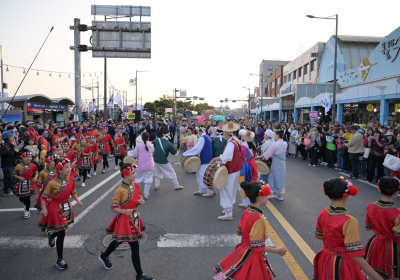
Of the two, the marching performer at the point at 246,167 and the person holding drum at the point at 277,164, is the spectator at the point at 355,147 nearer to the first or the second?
the person holding drum at the point at 277,164

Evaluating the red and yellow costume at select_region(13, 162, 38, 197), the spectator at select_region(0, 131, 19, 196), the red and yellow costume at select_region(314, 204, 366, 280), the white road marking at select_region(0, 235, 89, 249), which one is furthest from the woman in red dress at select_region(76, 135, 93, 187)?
the red and yellow costume at select_region(314, 204, 366, 280)

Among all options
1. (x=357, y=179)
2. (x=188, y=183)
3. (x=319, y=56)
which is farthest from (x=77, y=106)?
(x=319, y=56)

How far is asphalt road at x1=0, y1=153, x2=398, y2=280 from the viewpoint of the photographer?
12.2ft

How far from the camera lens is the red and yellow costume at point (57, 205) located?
3.89 meters

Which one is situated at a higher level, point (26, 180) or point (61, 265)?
point (26, 180)

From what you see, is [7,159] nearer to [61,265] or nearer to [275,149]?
[61,265]

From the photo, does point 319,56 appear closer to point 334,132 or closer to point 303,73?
point 303,73

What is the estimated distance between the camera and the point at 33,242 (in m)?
4.61

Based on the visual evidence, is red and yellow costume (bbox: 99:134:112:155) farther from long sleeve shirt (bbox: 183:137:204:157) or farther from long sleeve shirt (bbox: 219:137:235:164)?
long sleeve shirt (bbox: 219:137:235:164)

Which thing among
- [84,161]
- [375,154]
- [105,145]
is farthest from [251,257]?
[105,145]

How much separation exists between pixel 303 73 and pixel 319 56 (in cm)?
639

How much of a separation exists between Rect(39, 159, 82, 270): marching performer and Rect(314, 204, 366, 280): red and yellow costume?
3281 millimetres

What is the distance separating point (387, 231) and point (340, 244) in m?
0.93

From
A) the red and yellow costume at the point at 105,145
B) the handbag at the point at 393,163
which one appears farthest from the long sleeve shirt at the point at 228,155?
the red and yellow costume at the point at 105,145
